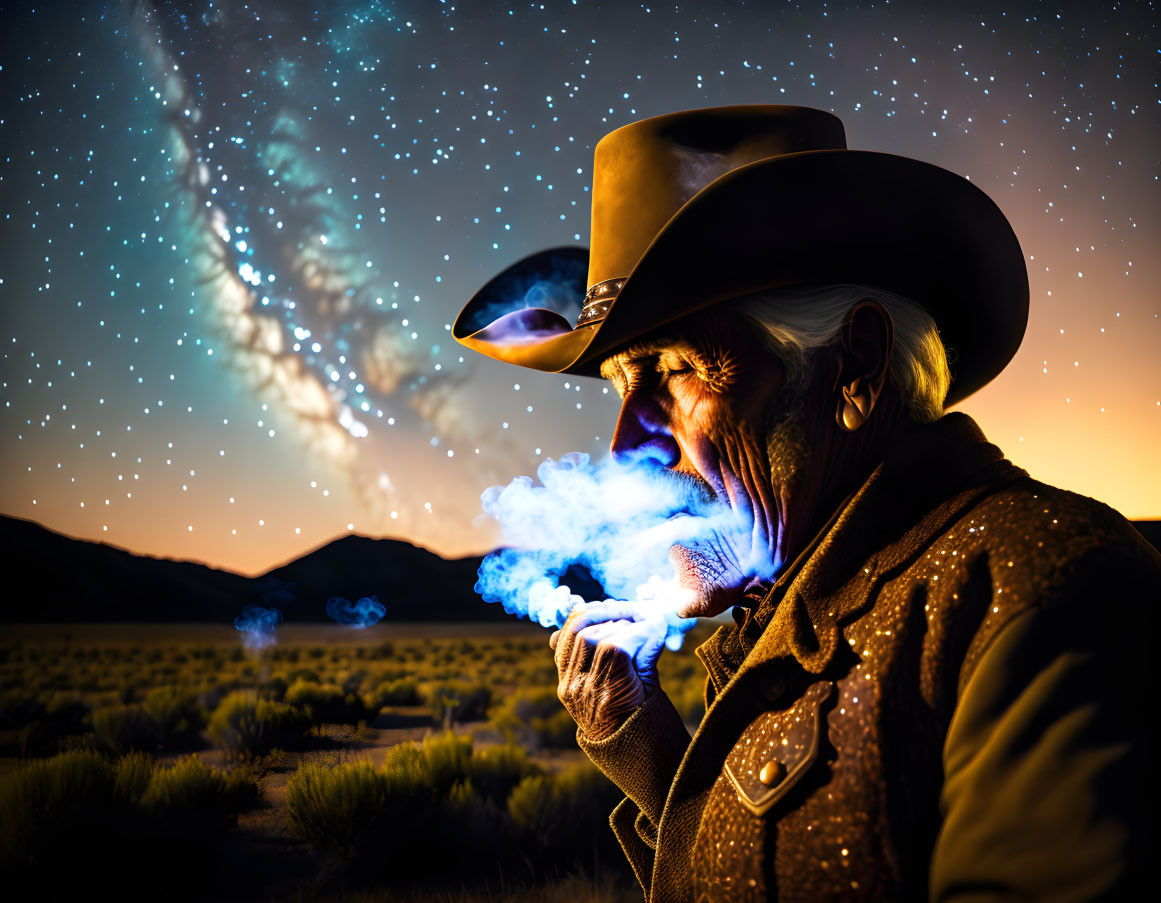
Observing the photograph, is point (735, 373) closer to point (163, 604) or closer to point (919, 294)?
point (919, 294)

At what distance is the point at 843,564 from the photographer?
1164 millimetres

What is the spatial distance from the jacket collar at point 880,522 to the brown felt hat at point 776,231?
0.40 meters

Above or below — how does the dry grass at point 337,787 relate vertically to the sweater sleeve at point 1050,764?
below

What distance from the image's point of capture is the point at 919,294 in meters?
1.39

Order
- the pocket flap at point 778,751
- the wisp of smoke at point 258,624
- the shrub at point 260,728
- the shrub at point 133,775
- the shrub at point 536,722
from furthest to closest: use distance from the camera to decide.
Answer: the wisp of smoke at point 258,624 < the shrub at point 536,722 < the shrub at point 260,728 < the shrub at point 133,775 < the pocket flap at point 778,751

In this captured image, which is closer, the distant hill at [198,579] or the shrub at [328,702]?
the shrub at [328,702]

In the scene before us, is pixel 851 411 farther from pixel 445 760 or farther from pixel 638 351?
pixel 445 760

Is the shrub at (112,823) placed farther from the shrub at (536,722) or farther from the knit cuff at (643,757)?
the knit cuff at (643,757)

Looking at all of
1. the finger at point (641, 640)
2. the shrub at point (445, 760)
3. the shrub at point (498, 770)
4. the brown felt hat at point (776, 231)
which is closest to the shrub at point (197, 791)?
the shrub at point (445, 760)

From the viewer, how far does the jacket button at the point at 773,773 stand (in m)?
1.01

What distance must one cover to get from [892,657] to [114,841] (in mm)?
4258

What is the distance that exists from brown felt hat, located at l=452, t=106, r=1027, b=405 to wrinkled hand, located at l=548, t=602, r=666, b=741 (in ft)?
2.16

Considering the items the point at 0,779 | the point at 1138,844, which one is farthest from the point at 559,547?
the point at 0,779

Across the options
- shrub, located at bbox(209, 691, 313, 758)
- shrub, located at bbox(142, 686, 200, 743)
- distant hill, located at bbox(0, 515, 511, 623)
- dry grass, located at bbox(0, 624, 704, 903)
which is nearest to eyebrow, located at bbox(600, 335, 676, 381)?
dry grass, located at bbox(0, 624, 704, 903)
